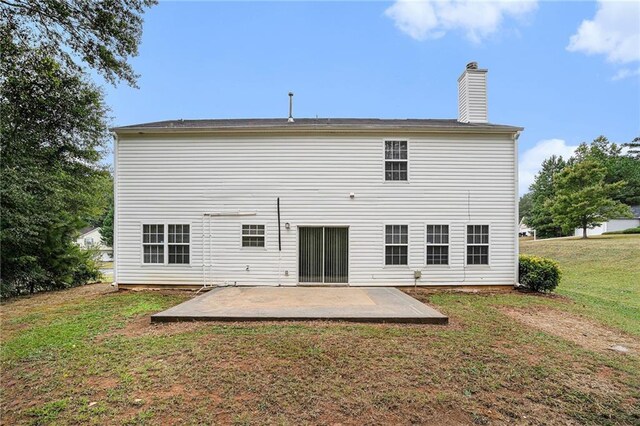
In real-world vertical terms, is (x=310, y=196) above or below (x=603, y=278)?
above

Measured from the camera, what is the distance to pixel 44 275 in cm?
1073

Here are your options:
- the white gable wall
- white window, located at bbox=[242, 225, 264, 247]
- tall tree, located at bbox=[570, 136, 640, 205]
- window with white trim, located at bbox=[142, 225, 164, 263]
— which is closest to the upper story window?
the white gable wall

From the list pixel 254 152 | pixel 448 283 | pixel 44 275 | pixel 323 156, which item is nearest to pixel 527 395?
pixel 448 283

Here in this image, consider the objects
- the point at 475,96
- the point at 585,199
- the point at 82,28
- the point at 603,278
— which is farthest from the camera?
the point at 585,199

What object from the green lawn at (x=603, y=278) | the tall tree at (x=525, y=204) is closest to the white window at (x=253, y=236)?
the green lawn at (x=603, y=278)

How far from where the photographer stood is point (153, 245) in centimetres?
985

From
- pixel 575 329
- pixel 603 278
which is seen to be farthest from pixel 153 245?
pixel 603 278

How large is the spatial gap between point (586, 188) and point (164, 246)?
31.8 meters

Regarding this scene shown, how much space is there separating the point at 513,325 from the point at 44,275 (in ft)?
46.2

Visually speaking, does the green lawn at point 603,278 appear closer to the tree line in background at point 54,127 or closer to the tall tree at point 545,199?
the tree line in background at point 54,127

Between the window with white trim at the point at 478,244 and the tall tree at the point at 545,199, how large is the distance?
1168 inches

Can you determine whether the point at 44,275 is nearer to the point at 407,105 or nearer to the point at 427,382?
the point at 427,382

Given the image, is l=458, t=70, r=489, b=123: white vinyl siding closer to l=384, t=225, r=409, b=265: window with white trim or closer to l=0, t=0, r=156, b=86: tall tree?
l=384, t=225, r=409, b=265: window with white trim

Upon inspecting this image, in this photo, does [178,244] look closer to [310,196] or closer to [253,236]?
[253,236]
